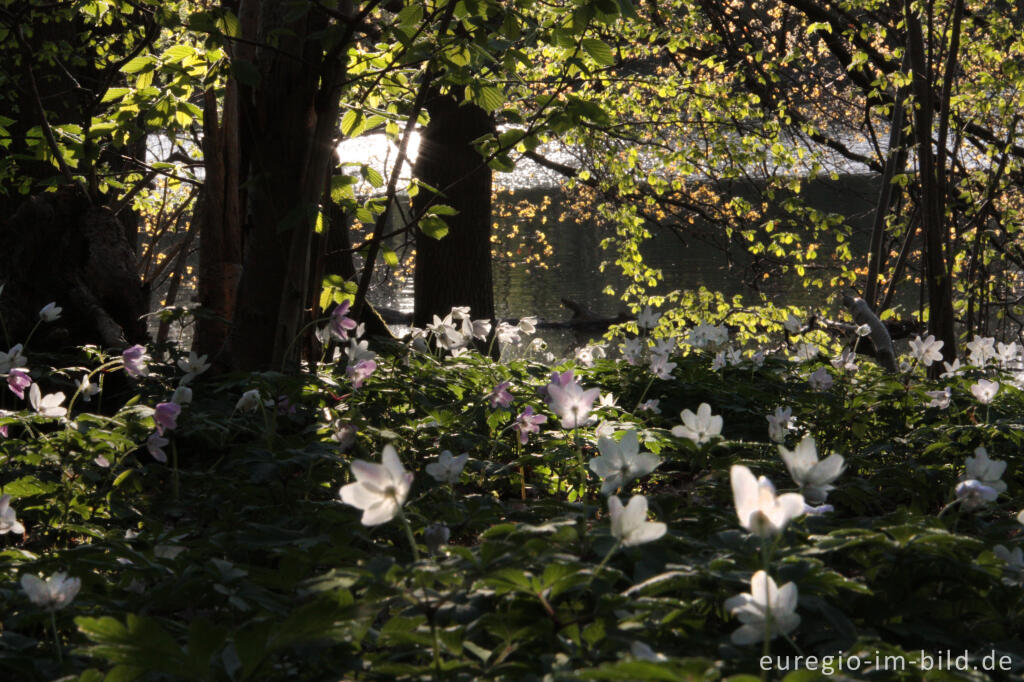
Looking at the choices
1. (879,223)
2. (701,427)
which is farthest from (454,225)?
(701,427)

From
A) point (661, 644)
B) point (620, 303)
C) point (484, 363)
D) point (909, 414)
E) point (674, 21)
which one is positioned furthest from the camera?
point (620, 303)

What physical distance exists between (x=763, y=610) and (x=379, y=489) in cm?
56

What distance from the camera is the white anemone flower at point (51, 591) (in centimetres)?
139

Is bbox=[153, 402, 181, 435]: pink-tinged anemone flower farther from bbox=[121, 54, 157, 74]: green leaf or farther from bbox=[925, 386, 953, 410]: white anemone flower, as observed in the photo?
bbox=[925, 386, 953, 410]: white anemone flower

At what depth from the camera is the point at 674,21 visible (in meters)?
8.17

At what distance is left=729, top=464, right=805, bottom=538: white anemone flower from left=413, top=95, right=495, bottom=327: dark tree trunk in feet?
19.0

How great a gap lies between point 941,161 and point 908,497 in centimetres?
398

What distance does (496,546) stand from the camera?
1.33m

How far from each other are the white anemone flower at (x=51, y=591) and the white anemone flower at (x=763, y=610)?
3.40ft

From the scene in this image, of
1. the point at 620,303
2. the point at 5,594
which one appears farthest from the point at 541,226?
the point at 5,594

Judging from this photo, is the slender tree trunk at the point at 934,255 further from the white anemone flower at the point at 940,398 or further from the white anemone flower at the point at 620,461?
the white anemone flower at the point at 620,461

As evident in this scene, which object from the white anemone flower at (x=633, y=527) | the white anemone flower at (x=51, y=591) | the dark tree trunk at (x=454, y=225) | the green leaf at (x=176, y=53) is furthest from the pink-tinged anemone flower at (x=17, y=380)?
the dark tree trunk at (x=454, y=225)

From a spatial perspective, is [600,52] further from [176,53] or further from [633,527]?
[633,527]

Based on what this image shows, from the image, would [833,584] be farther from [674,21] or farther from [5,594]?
[674,21]
